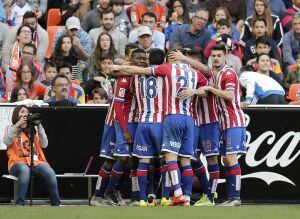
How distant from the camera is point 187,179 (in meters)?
15.9

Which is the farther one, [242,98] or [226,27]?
[226,27]

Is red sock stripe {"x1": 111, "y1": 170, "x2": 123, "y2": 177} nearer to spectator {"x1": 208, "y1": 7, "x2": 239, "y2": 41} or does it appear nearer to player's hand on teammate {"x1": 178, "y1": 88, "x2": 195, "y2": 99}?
player's hand on teammate {"x1": 178, "y1": 88, "x2": 195, "y2": 99}

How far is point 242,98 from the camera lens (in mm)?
19500

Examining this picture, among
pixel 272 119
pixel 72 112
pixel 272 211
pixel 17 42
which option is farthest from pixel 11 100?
pixel 272 211

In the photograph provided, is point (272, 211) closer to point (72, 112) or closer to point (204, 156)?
point (204, 156)

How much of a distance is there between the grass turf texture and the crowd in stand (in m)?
4.37

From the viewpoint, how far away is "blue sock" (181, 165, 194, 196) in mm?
15828

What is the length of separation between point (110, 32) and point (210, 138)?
571 cm

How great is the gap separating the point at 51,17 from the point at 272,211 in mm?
9967

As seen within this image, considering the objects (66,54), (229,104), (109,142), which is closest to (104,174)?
(109,142)

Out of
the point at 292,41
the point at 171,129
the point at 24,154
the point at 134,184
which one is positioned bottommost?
the point at 134,184

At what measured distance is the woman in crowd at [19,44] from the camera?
820 inches

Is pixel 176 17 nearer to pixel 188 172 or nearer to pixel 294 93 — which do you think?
pixel 294 93

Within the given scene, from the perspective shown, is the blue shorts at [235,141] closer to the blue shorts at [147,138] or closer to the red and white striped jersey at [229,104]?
the red and white striped jersey at [229,104]
